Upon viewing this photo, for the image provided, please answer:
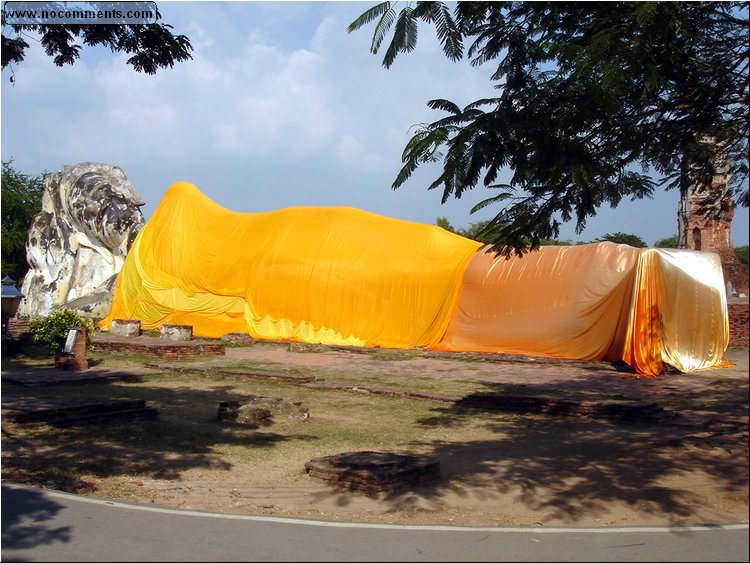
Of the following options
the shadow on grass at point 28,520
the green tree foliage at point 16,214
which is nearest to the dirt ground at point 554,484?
the shadow on grass at point 28,520

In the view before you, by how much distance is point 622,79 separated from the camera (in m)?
5.48

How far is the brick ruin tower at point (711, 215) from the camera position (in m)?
6.37

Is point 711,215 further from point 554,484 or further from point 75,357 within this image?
point 75,357

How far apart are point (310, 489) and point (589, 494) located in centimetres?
215

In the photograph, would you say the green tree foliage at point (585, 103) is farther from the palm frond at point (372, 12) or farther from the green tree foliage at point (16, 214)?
the green tree foliage at point (16, 214)

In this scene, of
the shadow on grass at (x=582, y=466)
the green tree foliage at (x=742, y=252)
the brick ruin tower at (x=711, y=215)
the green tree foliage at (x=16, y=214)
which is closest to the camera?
the green tree foliage at (x=742, y=252)

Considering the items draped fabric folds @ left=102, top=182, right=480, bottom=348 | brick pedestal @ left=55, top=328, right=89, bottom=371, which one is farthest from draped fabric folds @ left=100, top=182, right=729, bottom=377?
brick pedestal @ left=55, top=328, right=89, bottom=371

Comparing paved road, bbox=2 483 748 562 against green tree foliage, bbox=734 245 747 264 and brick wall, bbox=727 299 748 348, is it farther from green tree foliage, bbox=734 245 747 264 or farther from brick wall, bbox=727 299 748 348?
brick wall, bbox=727 299 748 348

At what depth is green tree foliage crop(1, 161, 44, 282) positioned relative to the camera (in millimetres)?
33000

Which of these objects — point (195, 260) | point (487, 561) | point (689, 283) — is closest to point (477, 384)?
point (689, 283)

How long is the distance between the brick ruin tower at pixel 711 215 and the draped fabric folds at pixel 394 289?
4.38m

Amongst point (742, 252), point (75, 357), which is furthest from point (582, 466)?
point (75, 357)

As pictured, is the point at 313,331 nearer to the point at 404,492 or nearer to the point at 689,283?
the point at 689,283

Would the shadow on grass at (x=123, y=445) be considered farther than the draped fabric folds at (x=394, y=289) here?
No
